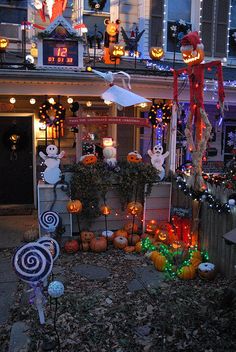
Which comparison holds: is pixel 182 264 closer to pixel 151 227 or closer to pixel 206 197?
pixel 206 197

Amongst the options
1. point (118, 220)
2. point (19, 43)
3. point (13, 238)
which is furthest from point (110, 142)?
point (19, 43)

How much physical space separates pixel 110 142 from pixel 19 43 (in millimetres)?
4226

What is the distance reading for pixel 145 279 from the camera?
20.0ft

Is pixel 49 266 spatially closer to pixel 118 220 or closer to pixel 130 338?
pixel 130 338

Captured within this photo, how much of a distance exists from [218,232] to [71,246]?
274 cm

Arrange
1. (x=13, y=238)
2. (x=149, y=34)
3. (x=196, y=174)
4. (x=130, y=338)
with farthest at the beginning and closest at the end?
(x=149, y=34) < (x=13, y=238) < (x=196, y=174) < (x=130, y=338)

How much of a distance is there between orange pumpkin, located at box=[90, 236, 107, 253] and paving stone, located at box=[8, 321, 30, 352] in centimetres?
265

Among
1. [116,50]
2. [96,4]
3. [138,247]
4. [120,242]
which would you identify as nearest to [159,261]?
[138,247]

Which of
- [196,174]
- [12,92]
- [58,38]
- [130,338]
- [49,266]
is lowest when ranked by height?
[130,338]

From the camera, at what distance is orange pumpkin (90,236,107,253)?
23.7 ft

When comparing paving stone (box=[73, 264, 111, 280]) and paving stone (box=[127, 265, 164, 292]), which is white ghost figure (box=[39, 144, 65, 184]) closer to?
paving stone (box=[73, 264, 111, 280])

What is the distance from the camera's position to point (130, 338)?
4.45 metres

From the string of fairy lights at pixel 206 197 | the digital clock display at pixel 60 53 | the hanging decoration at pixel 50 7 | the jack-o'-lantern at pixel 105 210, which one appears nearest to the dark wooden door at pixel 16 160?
the digital clock display at pixel 60 53

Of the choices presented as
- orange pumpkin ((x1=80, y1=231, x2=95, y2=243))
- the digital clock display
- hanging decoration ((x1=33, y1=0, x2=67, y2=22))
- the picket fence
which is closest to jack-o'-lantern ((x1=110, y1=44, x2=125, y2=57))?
the digital clock display
